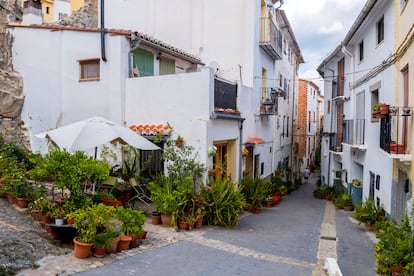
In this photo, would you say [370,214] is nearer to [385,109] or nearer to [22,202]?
[385,109]

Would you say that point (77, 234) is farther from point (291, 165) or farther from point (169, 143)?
point (291, 165)

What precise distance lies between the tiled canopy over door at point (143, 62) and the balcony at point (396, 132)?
8.67 meters

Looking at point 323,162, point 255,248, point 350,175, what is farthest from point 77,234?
point 323,162

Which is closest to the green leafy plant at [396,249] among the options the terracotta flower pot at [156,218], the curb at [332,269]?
the curb at [332,269]

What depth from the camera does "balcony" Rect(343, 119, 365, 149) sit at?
1553 centimetres

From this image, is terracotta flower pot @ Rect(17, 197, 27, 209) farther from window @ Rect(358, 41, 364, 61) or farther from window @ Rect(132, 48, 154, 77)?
window @ Rect(358, 41, 364, 61)

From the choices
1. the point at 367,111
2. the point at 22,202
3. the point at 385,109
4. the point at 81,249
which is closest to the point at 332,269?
the point at 81,249

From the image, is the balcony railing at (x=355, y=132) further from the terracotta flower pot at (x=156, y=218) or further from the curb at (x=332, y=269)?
the terracotta flower pot at (x=156, y=218)

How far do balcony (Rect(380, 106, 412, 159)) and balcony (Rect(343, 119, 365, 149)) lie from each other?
439 centimetres

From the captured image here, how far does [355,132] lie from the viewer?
16422 mm

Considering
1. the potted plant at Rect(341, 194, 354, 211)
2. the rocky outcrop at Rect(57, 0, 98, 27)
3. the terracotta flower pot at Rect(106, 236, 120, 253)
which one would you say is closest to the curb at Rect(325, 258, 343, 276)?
the terracotta flower pot at Rect(106, 236, 120, 253)

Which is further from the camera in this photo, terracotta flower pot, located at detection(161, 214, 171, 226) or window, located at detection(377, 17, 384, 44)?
window, located at detection(377, 17, 384, 44)

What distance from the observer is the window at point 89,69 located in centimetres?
1327

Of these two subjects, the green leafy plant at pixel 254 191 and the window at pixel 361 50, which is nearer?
the green leafy plant at pixel 254 191
